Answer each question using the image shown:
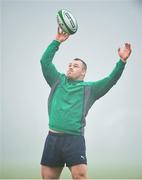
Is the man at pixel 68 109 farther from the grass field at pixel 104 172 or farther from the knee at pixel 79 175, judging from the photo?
the grass field at pixel 104 172

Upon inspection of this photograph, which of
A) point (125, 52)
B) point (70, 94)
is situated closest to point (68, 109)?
point (70, 94)

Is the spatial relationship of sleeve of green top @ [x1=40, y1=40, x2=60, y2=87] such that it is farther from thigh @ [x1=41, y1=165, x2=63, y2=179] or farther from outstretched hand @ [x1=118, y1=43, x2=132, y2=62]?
thigh @ [x1=41, y1=165, x2=63, y2=179]

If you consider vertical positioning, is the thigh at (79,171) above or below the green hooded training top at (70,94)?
below

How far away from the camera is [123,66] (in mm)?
2949

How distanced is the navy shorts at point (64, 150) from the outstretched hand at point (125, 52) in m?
0.53

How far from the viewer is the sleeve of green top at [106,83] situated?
2.95m

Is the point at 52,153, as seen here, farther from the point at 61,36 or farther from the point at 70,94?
the point at 61,36

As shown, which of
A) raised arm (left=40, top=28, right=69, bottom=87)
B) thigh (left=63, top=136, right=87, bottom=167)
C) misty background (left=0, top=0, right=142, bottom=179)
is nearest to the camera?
thigh (left=63, top=136, right=87, bottom=167)

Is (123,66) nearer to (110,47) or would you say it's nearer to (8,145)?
(110,47)

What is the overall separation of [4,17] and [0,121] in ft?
2.17

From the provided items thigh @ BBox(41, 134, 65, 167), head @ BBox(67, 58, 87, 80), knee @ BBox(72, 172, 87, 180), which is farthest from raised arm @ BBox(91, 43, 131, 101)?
knee @ BBox(72, 172, 87, 180)

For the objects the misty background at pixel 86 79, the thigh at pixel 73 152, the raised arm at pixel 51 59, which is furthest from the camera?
the misty background at pixel 86 79

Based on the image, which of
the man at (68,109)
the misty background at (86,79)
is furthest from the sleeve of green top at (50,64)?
the misty background at (86,79)

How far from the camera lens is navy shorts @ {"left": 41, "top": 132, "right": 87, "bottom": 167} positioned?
2.88 meters
